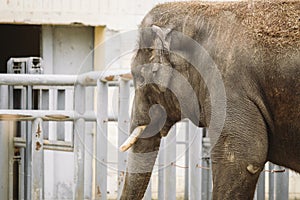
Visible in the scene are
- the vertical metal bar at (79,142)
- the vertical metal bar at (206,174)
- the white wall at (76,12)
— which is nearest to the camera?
the vertical metal bar at (79,142)

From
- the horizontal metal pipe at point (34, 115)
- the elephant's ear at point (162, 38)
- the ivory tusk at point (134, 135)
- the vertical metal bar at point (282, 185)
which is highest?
the elephant's ear at point (162, 38)

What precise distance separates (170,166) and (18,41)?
556 cm

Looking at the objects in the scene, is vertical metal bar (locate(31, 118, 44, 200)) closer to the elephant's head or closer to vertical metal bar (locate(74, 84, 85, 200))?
vertical metal bar (locate(74, 84, 85, 200))

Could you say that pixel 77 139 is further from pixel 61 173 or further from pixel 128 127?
pixel 61 173

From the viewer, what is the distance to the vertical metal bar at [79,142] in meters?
5.19

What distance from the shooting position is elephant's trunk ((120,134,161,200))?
4.61 m

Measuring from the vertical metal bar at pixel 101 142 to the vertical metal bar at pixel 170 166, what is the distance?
0.35 metres

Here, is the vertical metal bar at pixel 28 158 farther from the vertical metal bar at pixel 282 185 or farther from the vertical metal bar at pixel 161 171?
the vertical metal bar at pixel 282 185

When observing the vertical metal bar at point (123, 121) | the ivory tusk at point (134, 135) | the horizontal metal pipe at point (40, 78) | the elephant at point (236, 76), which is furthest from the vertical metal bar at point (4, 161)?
the elephant at point (236, 76)

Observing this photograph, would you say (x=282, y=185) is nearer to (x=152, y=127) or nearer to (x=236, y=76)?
(x=152, y=127)

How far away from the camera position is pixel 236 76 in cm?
397

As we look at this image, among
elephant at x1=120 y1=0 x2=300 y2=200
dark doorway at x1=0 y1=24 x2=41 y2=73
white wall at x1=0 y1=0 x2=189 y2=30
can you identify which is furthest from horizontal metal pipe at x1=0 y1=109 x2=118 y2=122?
dark doorway at x1=0 y1=24 x2=41 y2=73

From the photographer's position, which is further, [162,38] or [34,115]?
[34,115]

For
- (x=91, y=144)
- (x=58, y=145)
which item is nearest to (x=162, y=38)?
(x=91, y=144)
